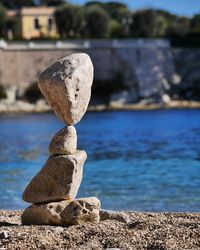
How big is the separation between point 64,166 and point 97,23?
52909 mm

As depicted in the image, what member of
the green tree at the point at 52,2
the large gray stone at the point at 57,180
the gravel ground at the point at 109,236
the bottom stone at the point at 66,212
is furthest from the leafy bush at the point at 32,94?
the gravel ground at the point at 109,236

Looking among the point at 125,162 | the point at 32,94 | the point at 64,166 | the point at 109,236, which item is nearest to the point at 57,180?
the point at 64,166

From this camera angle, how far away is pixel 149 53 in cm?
5831

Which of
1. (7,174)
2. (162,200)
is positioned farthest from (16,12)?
(162,200)

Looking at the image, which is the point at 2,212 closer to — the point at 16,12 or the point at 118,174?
the point at 118,174

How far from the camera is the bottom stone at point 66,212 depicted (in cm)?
818

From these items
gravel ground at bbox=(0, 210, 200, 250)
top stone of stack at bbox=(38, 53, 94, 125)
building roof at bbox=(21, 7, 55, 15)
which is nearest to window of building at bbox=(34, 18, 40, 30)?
building roof at bbox=(21, 7, 55, 15)

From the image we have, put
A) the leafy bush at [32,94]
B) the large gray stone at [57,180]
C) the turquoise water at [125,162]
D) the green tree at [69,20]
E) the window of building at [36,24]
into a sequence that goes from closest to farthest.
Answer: the large gray stone at [57,180]
the turquoise water at [125,162]
the leafy bush at [32,94]
the green tree at [69,20]
the window of building at [36,24]

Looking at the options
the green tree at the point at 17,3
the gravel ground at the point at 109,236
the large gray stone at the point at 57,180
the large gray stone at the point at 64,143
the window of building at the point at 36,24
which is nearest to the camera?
the gravel ground at the point at 109,236

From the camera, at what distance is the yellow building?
209 ft

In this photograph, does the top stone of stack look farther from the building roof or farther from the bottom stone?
the building roof

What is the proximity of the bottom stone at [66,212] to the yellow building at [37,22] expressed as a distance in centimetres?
5530

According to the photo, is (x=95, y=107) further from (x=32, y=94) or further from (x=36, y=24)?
(x=36, y=24)

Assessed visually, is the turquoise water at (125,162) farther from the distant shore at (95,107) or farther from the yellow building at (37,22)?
the yellow building at (37,22)
